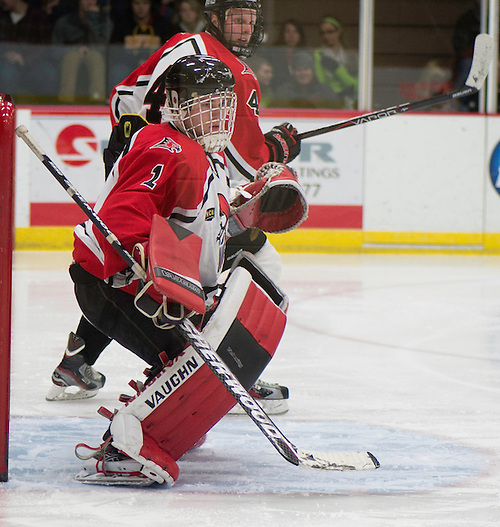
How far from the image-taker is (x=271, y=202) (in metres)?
2.12

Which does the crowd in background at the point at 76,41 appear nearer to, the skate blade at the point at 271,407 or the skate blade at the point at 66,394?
the skate blade at the point at 66,394

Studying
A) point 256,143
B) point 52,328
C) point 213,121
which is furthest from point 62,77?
point 213,121

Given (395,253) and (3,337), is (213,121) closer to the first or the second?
(3,337)

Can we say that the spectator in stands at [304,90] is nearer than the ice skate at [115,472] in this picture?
No

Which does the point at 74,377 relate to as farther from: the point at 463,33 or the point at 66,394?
the point at 463,33

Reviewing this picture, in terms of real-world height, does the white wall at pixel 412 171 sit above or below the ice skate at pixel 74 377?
above

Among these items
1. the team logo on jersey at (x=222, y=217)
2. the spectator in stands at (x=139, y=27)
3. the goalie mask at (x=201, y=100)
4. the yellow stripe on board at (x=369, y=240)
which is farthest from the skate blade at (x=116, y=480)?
the yellow stripe on board at (x=369, y=240)

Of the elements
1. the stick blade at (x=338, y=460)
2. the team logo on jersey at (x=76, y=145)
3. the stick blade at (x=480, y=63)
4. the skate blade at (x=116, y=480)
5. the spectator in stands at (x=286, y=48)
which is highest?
the spectator in stands at (x=286, y=48)

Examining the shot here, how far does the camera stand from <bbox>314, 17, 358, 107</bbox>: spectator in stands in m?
5.55

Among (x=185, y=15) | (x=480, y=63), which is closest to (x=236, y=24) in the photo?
(x=480, y=63)

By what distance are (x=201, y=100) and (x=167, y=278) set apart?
0.39 meters

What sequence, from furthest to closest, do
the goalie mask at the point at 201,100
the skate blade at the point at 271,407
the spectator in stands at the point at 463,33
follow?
the spectator in stands at the point at 463,33 → the skate blade at the point at 271,407 → the goalie mask at the point at 201,100

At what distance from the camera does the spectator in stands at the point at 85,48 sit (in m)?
5.03

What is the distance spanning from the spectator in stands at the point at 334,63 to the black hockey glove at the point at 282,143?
3032 millimetres
